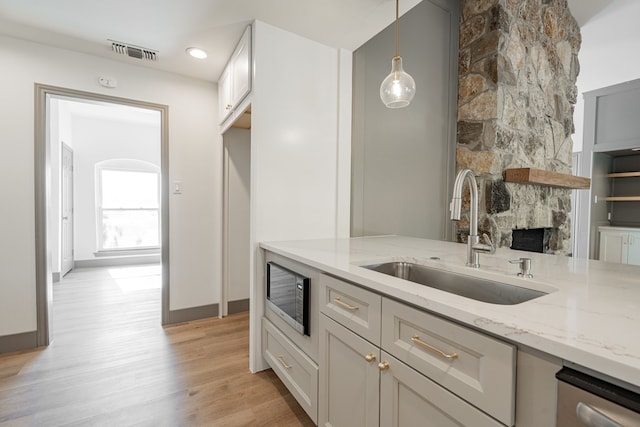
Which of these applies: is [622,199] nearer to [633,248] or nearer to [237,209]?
[633,248]

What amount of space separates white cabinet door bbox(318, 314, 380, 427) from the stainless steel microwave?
150mm

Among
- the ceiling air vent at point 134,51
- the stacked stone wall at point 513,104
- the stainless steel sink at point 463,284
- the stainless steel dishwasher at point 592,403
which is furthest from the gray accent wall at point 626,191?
the ceiling air vent at point 134,51

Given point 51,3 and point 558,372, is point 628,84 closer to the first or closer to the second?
point 558,372

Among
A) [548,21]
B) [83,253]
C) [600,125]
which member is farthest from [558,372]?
[83,253]

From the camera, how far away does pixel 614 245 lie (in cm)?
428

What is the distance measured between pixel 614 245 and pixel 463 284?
4.78 meters

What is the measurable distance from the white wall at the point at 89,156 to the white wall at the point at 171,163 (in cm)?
343

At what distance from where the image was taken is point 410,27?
2.63 metres

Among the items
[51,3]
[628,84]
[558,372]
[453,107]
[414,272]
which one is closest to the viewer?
[558,372]

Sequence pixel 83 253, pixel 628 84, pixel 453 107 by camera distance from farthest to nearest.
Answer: pixel 83 253 → pixel 628 84 → pixel 453 107

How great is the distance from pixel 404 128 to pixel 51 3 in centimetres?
259

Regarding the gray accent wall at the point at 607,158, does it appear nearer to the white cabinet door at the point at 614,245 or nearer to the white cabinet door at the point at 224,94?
the white cabinet door at the point at 614,245

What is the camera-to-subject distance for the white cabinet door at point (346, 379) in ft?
3.39

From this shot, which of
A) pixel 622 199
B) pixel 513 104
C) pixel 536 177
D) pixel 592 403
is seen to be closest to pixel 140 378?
pixel 592 403
